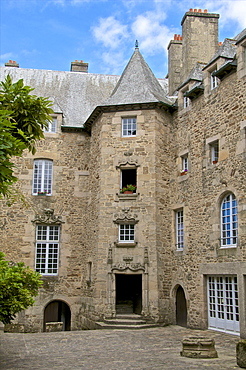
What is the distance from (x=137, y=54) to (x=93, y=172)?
551cm

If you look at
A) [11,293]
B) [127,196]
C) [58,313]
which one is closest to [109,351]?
[11,293]

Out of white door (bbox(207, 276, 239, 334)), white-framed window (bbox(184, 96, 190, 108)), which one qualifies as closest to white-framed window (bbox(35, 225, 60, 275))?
white door (bbox(207, 276, 239, 334))

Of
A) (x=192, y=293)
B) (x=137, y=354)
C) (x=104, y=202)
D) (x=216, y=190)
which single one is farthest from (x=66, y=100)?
(x=137, y=354)

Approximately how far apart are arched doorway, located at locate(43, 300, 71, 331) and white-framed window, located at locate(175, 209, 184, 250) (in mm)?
5687

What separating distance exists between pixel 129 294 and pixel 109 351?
249 inches

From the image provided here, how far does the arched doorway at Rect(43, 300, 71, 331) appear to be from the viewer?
16938 millimetres

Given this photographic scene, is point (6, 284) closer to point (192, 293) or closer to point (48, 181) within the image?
point (192, 293)

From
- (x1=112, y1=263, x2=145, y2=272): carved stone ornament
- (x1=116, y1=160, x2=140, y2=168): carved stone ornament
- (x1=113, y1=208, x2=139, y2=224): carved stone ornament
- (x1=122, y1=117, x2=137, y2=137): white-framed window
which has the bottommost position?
(x1=112, y1=263, x2=145, y2=272): carved stone ornament

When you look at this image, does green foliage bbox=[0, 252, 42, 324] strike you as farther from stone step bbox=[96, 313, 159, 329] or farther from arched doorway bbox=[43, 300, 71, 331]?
arched doorway bbox=[43, 300, 71, 331]

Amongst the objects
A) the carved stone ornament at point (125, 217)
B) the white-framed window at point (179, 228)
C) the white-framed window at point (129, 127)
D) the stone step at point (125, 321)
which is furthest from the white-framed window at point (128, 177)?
the stone step at point (125, 321)

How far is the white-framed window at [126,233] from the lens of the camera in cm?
1514

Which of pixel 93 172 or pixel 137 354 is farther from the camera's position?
pixel 93 172

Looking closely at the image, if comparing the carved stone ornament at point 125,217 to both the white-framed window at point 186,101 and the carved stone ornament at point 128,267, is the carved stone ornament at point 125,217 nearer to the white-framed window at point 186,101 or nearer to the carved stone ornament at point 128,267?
the carved stone ornament at point 128,267

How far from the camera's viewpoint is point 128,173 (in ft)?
55.1
